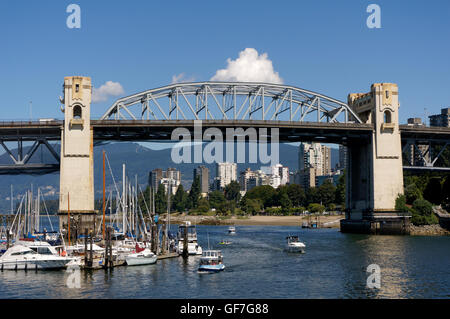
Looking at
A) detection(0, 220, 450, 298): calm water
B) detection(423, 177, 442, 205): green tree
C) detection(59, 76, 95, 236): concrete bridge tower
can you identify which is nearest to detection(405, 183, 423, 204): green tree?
detection(423, 177, 442, 205): green tree

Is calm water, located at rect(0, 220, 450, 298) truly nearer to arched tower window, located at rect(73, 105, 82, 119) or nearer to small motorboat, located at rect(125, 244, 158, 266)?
Result: small motorboat, located at rect(125, 244, 158, 266)

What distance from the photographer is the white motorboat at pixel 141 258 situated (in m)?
70.2

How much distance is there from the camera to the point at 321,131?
4500 inches

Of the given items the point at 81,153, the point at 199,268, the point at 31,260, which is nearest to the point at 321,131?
the point at 81,153

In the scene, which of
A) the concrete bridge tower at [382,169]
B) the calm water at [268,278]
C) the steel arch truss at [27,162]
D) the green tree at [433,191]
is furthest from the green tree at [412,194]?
the steel arch truss at [27,162]

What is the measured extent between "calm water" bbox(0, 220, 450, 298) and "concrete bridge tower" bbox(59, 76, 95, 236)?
2566 cm

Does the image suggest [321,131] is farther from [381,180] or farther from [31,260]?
[31,260]

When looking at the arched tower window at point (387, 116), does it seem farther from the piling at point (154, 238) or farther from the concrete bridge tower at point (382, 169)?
the piling at point (154, 238)

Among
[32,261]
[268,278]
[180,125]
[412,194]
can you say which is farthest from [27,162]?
[412,194]

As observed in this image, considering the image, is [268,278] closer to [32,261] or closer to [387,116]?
[32,261]

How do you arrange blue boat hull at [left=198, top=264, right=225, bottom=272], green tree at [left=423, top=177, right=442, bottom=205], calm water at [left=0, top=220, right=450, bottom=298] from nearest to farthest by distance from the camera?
calm water at [left=0, top=220, right=450, bottom=298] < blue boat hull at [left=198, top=264, right=225, bottom=272] < green tree at [left=423, top=177, right=442, bottom=205]

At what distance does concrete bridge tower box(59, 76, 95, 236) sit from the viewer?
9875 cm

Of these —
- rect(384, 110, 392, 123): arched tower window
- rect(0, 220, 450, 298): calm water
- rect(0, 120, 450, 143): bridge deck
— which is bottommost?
rect(0, 220, 450, 298): calm water
